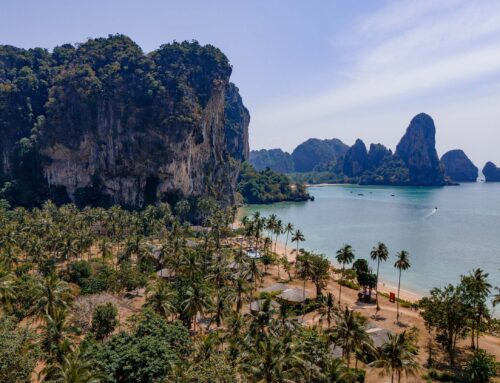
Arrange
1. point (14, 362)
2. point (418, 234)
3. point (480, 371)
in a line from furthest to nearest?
point (418, 234) → point (480, 371) → point (14, 362)

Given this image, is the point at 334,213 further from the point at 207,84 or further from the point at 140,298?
the point at 140,298

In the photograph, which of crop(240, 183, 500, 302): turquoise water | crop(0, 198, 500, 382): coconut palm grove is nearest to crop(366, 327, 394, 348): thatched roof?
crop(0, 198, 500, 382): coconut palm grove

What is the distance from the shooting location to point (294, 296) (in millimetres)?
61094

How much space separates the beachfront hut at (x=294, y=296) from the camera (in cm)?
5991

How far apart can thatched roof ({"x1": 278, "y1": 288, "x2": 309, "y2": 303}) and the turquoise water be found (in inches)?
1101

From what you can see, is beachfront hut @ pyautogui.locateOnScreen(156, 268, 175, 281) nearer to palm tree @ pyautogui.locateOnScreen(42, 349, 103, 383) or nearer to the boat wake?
palm tree @ pyautogui.locateOnScreen(42, 349, 103, 383)

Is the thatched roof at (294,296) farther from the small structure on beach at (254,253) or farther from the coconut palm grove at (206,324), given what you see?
the small structure on beach at (254,253)

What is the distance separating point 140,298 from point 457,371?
48.9 metres

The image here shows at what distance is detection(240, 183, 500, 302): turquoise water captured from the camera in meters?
85.0

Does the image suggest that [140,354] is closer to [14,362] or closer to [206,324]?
[14,362]

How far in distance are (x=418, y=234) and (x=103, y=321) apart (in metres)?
109

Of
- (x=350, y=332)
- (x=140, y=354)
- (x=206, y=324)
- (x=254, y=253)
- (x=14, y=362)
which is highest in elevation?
(x=350, y=332)

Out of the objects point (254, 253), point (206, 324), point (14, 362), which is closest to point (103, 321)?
point (206, 324)

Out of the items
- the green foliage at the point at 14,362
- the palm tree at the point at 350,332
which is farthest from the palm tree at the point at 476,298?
the green foliage at the point at 14,362
